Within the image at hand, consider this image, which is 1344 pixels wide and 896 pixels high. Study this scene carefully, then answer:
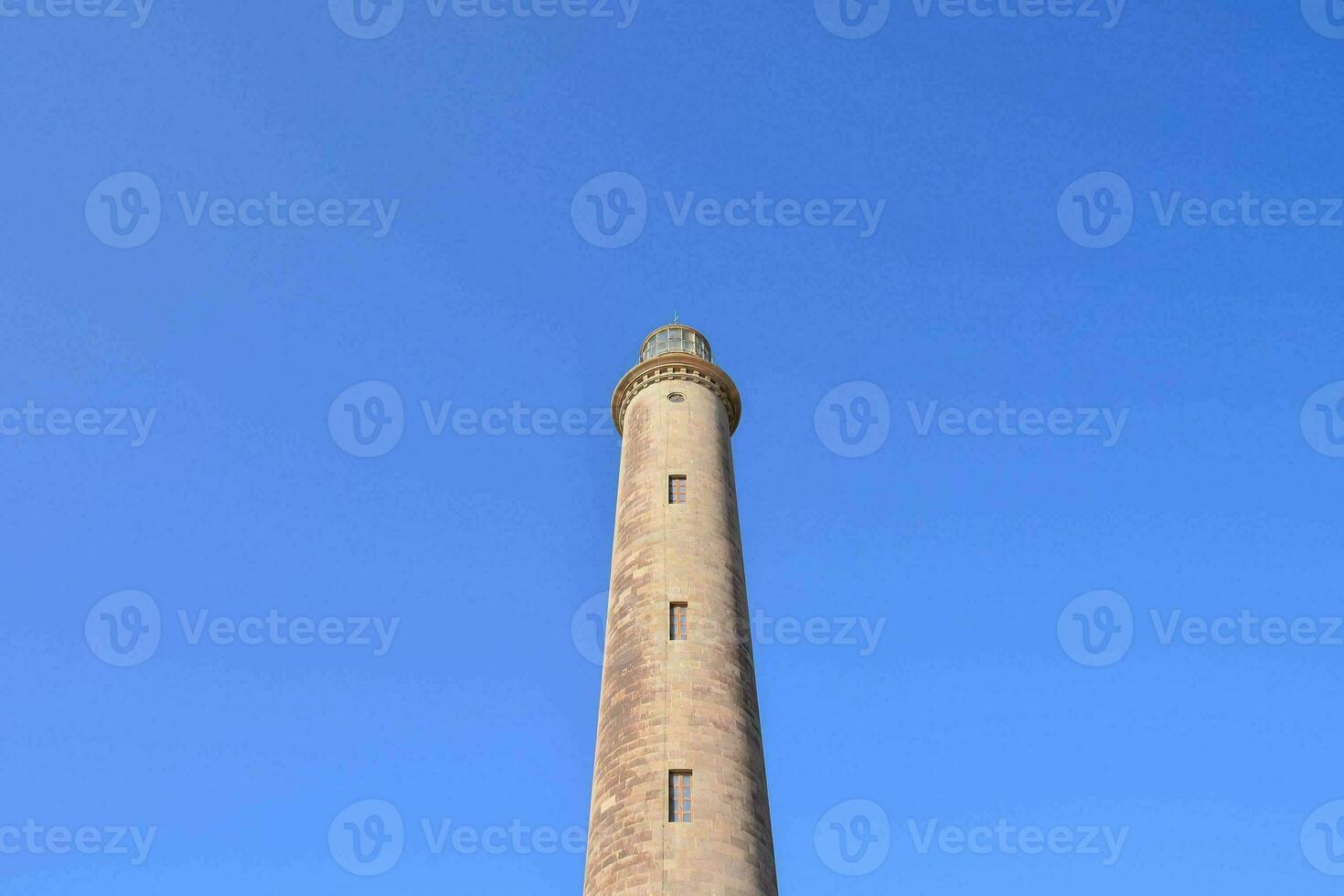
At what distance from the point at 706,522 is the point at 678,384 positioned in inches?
216

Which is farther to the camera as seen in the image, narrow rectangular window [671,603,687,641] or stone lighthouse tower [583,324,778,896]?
narrow rectangular window [671,603,687,641]

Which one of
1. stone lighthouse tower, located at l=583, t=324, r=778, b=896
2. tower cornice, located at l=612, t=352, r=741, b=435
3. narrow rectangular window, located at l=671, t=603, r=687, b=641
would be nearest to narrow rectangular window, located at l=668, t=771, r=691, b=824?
stone lighthouse tower, located at l=583, t=324, r=778, b=896

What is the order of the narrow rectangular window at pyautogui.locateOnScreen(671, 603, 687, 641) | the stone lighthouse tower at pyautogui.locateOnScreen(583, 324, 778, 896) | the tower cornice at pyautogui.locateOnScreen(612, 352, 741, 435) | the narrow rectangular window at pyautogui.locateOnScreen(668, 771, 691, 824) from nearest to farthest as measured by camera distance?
the stone lighthouse tower at pyautogui.locateOnScreen(583, 324, 778, 896) < the narrow rectangular window at pyautogui.locateOnScreen(668, 771, 691, 824) < the narrow rectangular window at pyautogui.locateOnScreen(671, 603, 687, 641) < the tower cornice at pyautogui.locateOnScreen(612, 352, 741, 435)

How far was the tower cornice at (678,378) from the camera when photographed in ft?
125

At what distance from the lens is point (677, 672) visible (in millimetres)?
30250

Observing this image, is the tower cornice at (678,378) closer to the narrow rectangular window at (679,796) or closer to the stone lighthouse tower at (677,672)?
the stone lighthouse tower at (677,672)

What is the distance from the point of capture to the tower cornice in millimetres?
38000

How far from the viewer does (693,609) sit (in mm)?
31781

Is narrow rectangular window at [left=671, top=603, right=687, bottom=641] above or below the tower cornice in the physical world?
below

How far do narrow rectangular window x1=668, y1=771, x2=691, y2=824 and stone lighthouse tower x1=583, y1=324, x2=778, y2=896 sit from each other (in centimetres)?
3

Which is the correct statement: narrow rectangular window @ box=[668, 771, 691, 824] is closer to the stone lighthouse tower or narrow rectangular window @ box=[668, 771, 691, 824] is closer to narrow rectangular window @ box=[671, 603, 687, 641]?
the stone lighthouse tower

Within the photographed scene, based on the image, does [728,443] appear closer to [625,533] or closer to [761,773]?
[625,533]

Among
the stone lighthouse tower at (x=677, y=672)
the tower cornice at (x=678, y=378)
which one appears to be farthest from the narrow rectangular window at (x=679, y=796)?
the tower cornice at (x=678, y=378)

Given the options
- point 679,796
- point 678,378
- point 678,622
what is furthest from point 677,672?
point 678,378
